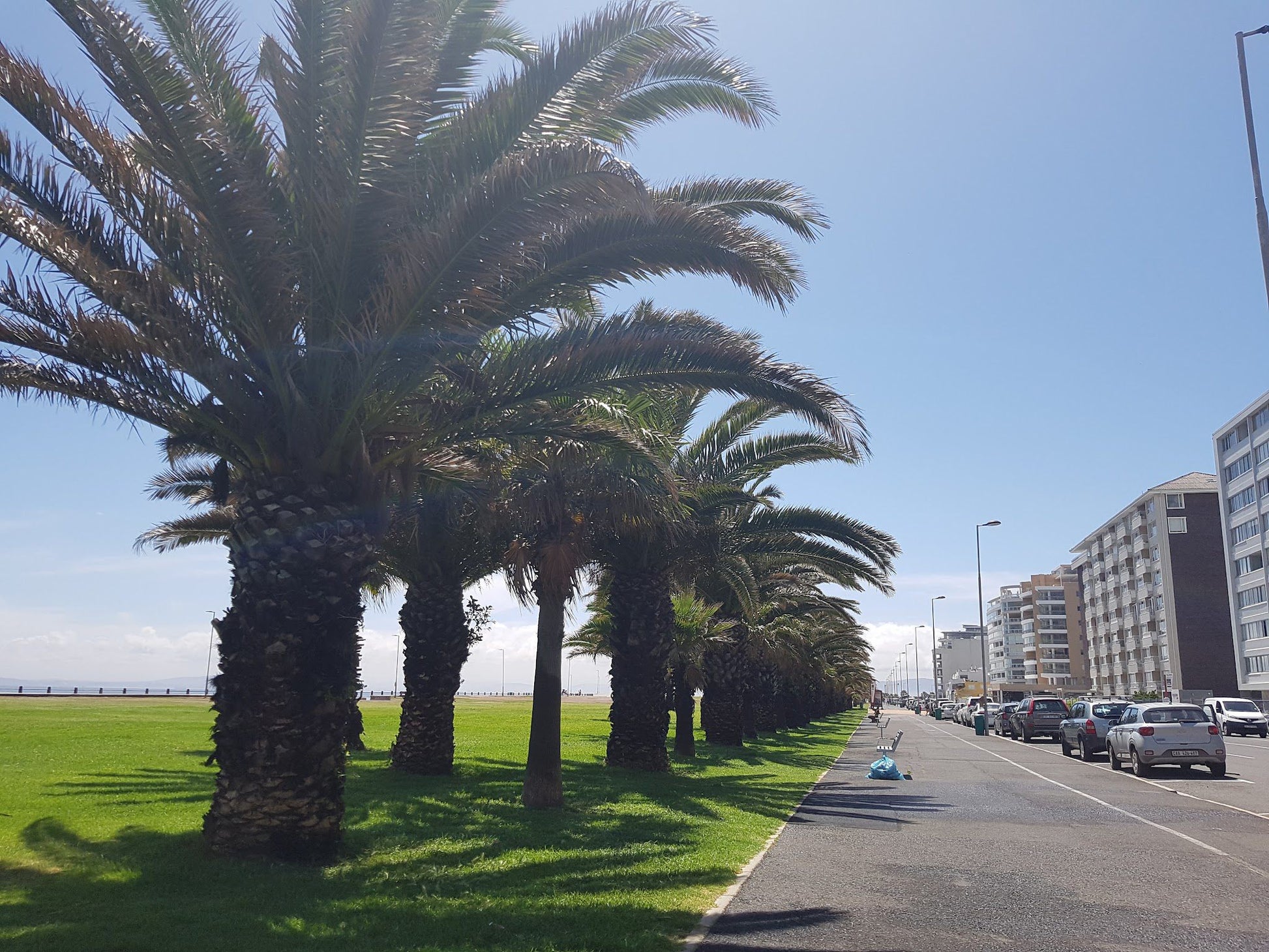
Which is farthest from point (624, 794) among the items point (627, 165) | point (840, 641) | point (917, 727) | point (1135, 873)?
point (917, 727)

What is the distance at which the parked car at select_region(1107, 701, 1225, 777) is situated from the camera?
69.7ft

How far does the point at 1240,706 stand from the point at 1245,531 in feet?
115

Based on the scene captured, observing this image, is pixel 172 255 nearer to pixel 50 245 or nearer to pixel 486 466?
pixel 50 245

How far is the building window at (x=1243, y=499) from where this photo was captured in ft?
236

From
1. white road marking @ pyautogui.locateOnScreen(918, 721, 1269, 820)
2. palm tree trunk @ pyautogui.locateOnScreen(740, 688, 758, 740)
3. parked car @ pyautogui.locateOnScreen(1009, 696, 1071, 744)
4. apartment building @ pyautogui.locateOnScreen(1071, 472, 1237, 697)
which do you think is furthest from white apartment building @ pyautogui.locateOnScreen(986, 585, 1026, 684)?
white road marking @ pyautogui.locateOnScreen(918, 721, 1269, 820)

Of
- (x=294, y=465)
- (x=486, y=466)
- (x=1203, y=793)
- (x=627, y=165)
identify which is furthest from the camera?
(x=1203, y=793)

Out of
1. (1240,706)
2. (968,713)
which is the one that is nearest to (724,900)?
(1240,706)

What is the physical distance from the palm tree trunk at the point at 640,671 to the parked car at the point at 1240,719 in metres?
31.7

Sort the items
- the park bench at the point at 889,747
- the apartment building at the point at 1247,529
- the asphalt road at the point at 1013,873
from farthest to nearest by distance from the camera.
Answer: the apartment building at the point at 1247,529
the park bench at the point at 889,747
the asphalt road at the point at 1013,873

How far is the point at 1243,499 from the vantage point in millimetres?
74125

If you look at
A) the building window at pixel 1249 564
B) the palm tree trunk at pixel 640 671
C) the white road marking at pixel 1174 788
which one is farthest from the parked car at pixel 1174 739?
the building window at pixel 1249 564

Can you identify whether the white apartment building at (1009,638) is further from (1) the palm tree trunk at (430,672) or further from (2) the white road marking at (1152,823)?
(1) the palm tree trunk at (430,672)

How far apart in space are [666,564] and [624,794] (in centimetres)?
531

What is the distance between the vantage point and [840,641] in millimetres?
57469
